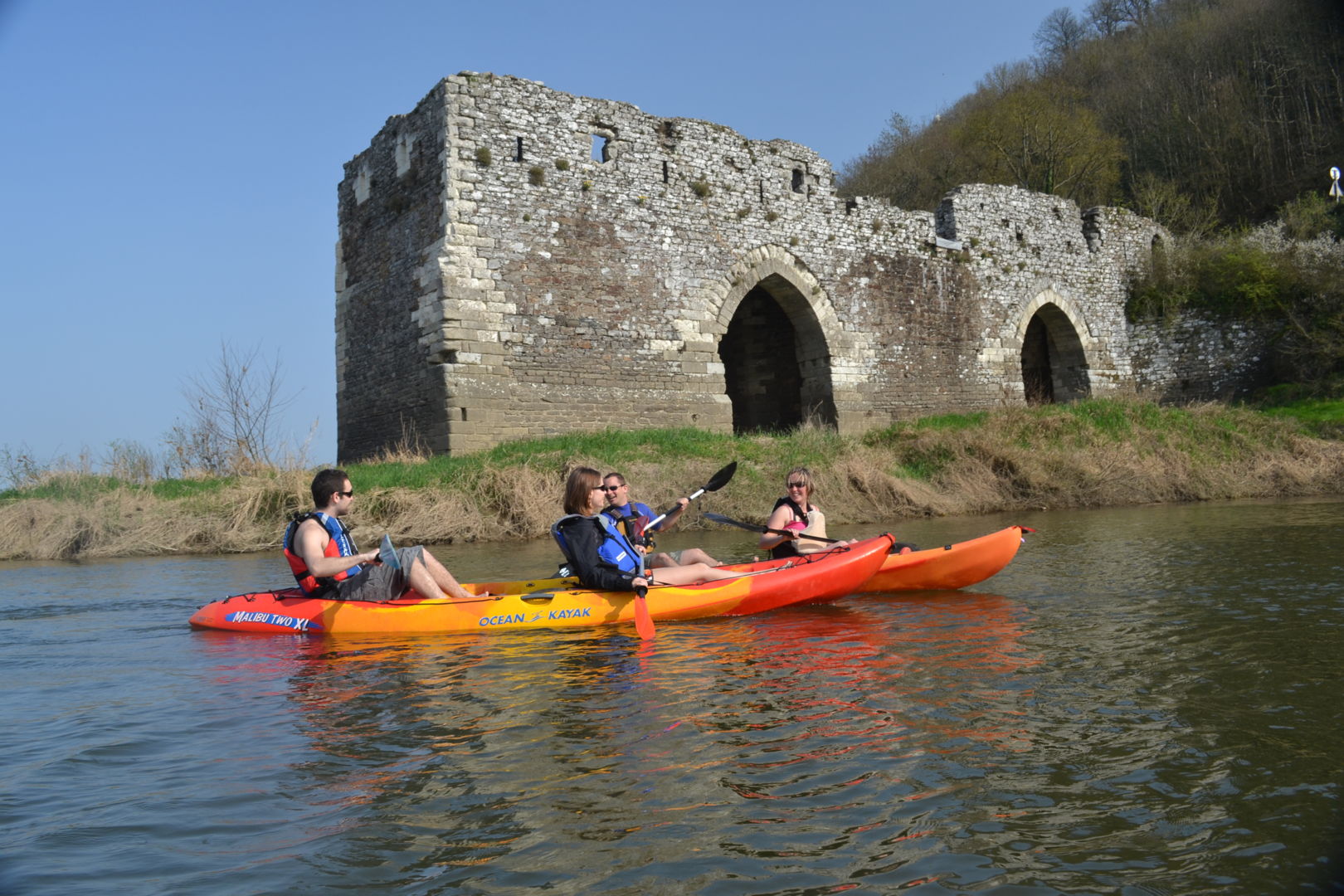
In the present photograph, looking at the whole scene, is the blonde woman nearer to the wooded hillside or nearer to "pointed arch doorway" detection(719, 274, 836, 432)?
"pointed arch doorway" detection(719, 274, 836, 432)

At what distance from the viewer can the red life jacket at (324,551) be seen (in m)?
5.49

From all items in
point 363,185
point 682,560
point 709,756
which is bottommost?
point 709,756

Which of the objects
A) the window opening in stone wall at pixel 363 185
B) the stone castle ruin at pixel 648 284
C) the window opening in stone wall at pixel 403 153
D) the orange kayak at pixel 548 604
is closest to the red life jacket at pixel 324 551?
the orange kayak at pixel 548 604

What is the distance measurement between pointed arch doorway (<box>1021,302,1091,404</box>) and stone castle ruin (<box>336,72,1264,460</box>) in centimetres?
25

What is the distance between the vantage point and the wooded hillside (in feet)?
76.2

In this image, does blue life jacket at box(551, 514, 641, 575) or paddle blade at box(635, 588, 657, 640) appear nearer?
paddle blade at box(635, 588, 657, 640)

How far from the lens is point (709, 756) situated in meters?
3.08

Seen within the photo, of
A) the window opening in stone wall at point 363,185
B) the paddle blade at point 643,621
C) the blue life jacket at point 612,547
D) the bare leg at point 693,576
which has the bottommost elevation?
the paddle blade at point 643,621

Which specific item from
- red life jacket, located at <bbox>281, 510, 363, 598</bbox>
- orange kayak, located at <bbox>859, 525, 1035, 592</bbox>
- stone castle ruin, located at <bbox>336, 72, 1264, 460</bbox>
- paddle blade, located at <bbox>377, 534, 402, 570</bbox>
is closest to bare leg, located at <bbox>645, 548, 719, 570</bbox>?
orange kayak, located at <bbox>859, 525, 1035, 592</bbox>

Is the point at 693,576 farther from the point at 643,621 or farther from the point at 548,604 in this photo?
the point at 548,604

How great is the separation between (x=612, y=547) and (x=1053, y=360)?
51.1ft

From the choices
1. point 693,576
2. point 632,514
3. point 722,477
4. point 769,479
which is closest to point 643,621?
point 693,576

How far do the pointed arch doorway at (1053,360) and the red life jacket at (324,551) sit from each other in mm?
14832

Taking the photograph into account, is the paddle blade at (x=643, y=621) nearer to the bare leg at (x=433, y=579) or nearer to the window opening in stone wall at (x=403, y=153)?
the bare leg at (x=433, y=579)
